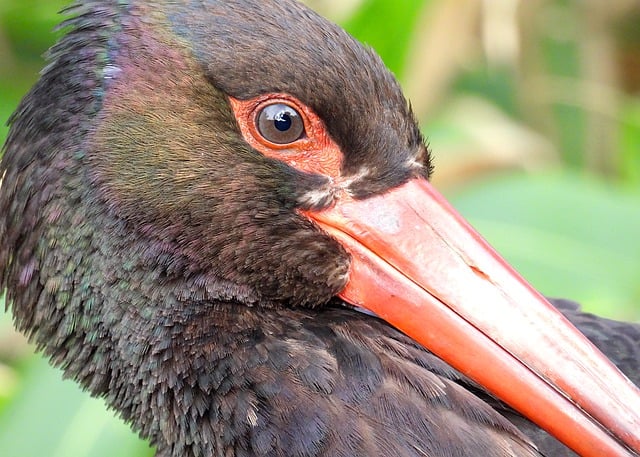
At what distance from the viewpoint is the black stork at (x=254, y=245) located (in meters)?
1.44

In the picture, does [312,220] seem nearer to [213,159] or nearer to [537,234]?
[213,159]

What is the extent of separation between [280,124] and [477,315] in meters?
0.41

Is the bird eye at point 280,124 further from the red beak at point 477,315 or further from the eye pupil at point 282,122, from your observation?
the red beak at point 477,315

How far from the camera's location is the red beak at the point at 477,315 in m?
1.37

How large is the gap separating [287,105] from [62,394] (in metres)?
1.48

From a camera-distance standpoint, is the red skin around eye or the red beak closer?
the red beak

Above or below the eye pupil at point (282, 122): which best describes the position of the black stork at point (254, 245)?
below

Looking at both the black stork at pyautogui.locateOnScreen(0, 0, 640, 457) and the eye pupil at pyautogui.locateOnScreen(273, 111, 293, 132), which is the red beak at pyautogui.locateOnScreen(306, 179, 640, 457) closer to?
the black stork at pyautogui.locateOnScreen(0, 0, 640, 457)

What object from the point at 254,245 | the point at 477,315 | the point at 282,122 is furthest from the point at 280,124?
the point at 477,315

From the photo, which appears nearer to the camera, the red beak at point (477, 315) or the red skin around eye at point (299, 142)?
the red beak at point (477, 315)

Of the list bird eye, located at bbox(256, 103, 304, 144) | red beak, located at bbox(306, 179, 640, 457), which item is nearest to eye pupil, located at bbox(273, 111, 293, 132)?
bird eye, located at bbox(256, 103, 304, 144)

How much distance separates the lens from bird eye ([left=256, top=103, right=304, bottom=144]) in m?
1.47

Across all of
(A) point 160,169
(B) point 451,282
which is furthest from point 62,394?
(B) point 451,282

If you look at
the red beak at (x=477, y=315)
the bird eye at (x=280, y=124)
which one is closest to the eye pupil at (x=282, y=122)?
the bird eye at (x=280, y=124)
